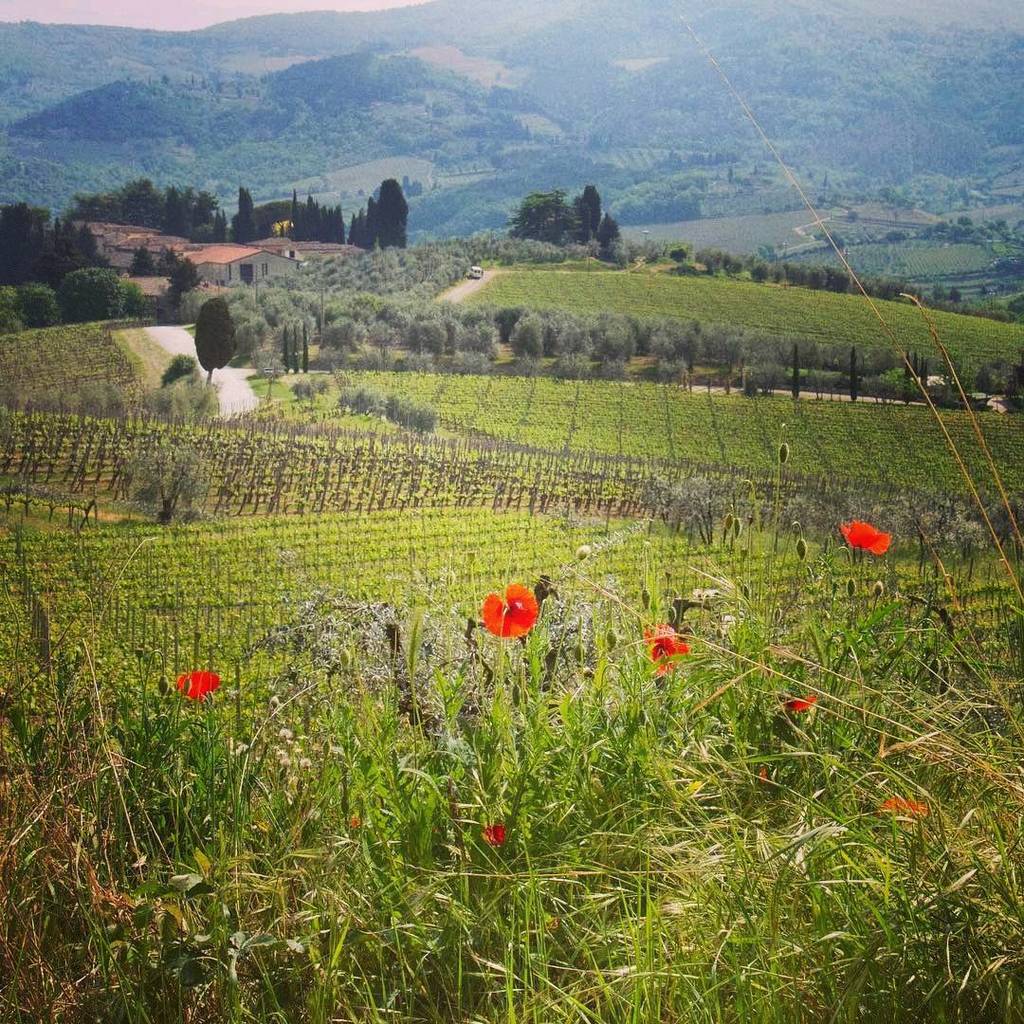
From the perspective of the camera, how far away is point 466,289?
739 centimetres

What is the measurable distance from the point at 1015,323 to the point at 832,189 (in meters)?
3.16

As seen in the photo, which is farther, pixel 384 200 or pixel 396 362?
pixel 384 200

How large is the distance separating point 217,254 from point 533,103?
9.05m

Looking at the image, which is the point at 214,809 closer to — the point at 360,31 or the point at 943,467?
the point at 943,467

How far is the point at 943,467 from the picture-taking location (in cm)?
577

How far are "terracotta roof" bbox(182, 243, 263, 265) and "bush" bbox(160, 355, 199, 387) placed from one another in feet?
2.88

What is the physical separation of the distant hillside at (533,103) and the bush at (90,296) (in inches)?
24.4

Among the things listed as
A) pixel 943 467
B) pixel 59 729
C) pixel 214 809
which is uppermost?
pixel 59 729

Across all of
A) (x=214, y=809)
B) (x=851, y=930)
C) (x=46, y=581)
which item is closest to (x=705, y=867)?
(x=851, y=930)

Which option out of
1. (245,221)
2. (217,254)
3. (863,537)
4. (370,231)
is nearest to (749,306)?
(370,231)

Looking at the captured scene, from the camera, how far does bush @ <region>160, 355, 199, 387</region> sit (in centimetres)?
528

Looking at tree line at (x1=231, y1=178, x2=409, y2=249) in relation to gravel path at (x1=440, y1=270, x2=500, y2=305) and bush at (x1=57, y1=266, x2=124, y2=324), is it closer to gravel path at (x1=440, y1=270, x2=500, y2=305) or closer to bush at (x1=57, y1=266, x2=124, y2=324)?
gravel path at (x1=440, y1=270, x2=500, y2=305)

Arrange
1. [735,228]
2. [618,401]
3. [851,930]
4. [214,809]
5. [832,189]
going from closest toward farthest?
1. [851,930]
2. [214,809]
3. [618,401]
4. [832,189]
5. [735,228]

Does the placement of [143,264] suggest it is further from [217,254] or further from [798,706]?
[798,706]
